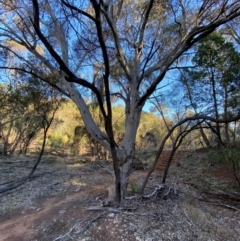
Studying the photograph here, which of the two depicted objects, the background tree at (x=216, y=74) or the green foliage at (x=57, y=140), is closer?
the background tree at (x=216, y=74)

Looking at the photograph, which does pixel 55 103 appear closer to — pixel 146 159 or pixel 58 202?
pixel 58 202

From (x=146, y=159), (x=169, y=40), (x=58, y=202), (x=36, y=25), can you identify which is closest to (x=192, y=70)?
(x=169, y=40)

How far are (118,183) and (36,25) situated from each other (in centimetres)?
215

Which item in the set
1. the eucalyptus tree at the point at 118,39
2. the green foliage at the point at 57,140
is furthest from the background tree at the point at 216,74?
the green foliage at the point at 57,140

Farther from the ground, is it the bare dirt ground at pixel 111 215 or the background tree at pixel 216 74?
the background tree at pixel 216 74

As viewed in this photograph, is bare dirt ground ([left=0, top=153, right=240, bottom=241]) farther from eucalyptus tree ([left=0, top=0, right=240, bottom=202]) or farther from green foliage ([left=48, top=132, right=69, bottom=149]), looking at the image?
green foliage ([left=48, top=132, right=69, bottom=149])

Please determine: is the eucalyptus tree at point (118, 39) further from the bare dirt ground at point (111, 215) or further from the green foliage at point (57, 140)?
the green foliage at point (57, 140)

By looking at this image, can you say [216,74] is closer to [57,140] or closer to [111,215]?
[111,215]

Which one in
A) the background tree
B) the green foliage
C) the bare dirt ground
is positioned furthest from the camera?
the green foliage

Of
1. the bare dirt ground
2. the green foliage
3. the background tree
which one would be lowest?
the bare dirt ground

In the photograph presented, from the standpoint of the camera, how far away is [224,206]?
417 cm

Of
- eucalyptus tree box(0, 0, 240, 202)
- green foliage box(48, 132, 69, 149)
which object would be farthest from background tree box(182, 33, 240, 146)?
green foliage box(48, 132, 69, 149)

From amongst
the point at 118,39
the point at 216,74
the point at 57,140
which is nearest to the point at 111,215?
the point at 118,39

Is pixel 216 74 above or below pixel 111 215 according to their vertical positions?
above
